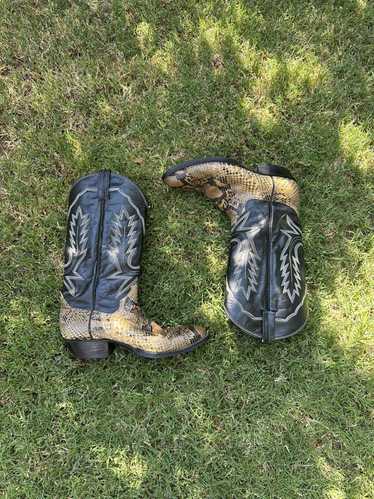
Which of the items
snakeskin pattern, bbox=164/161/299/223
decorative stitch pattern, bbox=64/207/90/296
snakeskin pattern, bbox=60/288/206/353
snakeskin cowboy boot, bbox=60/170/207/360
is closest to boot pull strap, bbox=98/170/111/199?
snakeskin cowboy boot, bbox=60/170/207/360

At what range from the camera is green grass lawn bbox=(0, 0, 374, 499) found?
8.20 ft

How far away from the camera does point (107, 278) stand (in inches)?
97.8

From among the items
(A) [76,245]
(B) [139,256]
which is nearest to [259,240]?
(B) [139,256]

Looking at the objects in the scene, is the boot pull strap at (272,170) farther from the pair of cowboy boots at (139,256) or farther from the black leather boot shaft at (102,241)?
the black leather boot shaft at (102,241)

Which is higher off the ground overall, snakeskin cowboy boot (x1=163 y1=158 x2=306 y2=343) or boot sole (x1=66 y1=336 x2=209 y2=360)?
snakeskin cowboy boot (x1=163 y1=158 x2=306 y2=343)

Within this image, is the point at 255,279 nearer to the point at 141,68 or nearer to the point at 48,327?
the point at 48,327

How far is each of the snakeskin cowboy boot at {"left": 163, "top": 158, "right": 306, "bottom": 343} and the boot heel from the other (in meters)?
0.66

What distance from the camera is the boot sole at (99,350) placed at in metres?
2.45

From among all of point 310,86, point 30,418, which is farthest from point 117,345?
point 310,86

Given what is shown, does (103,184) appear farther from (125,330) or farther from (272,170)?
(272,170)

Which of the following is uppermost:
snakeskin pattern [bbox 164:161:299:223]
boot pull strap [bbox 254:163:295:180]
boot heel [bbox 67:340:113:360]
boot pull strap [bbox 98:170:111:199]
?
boot pull strap [bbox 254:163:295:180]

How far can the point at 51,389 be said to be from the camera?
2.57m

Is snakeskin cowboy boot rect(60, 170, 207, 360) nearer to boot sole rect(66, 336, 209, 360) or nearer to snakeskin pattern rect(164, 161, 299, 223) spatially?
boot sole rect(66, 336, 209, 360)

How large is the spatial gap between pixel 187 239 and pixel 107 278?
0.50 metres
